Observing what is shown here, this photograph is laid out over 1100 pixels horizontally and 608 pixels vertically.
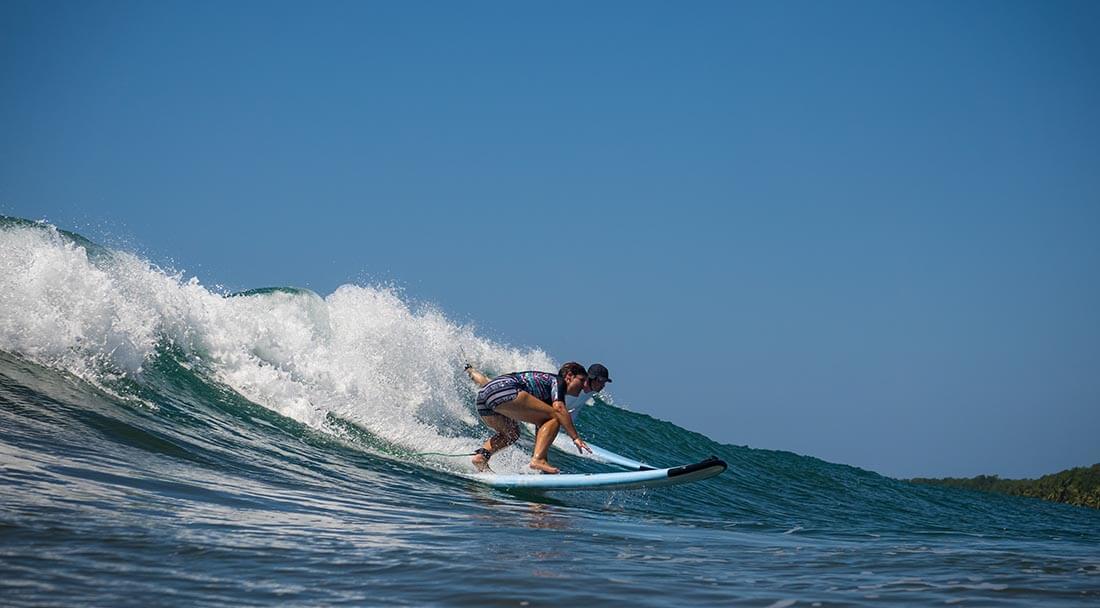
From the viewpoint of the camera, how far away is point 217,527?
5.19 metres

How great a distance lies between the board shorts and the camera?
9.69 metres

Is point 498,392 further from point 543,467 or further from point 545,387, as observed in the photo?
point 543,467

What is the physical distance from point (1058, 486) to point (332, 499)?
72.1 feet

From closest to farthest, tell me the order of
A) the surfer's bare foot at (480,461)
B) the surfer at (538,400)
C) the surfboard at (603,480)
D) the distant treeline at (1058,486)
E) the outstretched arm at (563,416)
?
the surfboard at (603,480) → the outstretched arm at (563,416) → the surfer at (538,400) → the surfer's bare foot at (480,461) → the distant treeline at (1058,486)

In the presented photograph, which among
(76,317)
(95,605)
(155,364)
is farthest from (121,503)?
(155,364)

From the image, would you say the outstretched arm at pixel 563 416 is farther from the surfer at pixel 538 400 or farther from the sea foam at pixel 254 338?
the sea foam at pixel 254 338

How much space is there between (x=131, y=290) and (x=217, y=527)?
682 centimetres

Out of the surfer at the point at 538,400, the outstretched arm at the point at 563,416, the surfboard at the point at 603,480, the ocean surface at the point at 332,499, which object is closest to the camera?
the ocean surface at the point at 332,499

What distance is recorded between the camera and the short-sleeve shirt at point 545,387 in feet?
31.6

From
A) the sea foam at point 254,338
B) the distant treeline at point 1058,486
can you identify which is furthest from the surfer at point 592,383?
the distant treeline at point 1058,486

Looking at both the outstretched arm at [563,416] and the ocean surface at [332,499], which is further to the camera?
the outstretched arm at [563,416]

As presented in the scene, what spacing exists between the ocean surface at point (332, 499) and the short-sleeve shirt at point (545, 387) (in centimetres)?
97

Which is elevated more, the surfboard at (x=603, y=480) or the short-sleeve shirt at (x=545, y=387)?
the short-sleeve shirt at (x=545, y=387)

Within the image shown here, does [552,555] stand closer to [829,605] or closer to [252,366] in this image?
[829,605]
